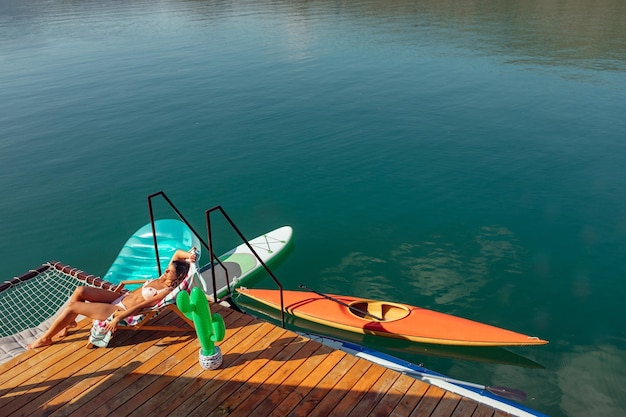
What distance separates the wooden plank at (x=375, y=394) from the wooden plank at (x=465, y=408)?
3.42 feet

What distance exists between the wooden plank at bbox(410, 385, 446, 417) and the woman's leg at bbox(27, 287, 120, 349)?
220 inches

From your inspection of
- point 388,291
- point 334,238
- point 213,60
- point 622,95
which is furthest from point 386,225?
point 213,60

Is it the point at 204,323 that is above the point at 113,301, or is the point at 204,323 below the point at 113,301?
above

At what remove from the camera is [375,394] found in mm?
7395

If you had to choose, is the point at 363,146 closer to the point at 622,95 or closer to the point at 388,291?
the point at 388,291

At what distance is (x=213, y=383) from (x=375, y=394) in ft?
8.50

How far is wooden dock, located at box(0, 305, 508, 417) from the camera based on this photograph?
7195mm

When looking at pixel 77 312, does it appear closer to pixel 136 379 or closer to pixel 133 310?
pixel 133 310

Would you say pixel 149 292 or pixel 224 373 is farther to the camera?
pixel 149 292

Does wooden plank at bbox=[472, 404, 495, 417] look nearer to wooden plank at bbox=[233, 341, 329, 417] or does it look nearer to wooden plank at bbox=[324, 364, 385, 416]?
wooden plank at bbox=[324, 364, 385, 416]

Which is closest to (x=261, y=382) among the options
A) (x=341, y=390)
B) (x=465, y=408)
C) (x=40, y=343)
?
(x=341, y=390)

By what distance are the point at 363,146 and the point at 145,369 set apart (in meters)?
20.3

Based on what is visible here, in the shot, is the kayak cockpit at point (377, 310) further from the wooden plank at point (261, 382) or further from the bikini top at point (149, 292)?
the bikini top at point (149, 292)

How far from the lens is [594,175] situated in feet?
73.8
